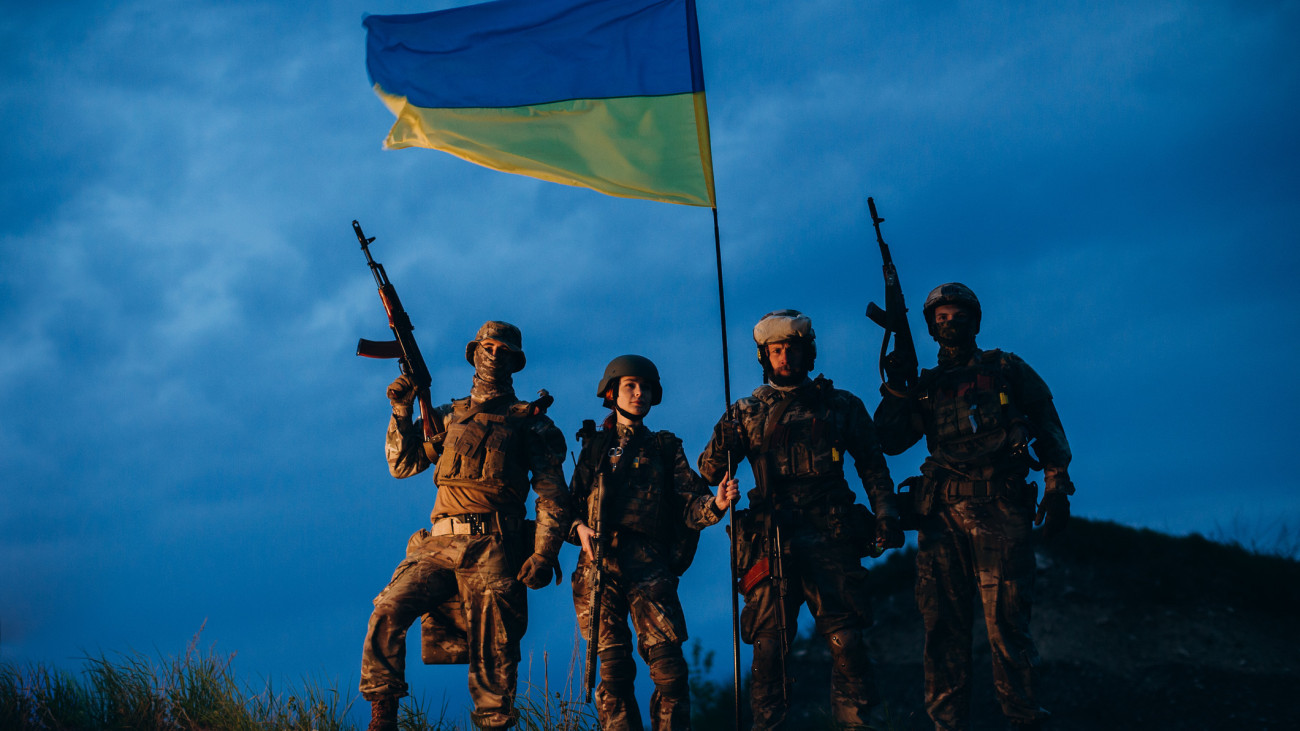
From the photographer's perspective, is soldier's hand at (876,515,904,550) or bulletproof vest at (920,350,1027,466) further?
bulletproof vest at (920,350,1027,466)

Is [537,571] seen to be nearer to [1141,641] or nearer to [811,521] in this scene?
[811,521]

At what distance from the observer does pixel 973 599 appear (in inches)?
247

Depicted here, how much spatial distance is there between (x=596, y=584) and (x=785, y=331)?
7.13 ft

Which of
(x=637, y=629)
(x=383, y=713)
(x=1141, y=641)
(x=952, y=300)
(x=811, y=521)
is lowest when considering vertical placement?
(x=383, y=713)

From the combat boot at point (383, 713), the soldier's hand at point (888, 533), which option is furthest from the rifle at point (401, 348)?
the soldier's hand at point (888, 533)

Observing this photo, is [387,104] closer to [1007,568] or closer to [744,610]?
[744,610]

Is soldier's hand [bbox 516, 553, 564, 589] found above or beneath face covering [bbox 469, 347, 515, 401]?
beneath

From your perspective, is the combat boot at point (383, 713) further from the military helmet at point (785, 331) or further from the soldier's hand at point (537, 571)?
the military helmet at point (785, 331)

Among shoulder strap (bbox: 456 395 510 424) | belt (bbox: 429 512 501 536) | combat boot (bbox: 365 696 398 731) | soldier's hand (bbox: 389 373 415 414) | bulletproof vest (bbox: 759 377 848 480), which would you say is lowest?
combat boot (bbox: 365 696 398 731)

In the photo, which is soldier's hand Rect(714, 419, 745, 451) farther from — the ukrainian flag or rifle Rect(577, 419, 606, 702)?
the ukrainian flag

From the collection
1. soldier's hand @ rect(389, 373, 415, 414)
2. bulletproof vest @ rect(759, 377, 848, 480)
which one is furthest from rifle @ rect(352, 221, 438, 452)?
bulletproof vest @ rect(759, 377, 848, 480)

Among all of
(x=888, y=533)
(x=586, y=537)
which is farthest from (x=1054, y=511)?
(x=586, y=537)

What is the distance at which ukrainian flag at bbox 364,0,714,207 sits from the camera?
6965 mm

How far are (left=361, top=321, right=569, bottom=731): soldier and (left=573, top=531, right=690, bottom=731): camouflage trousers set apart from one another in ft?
1.32
